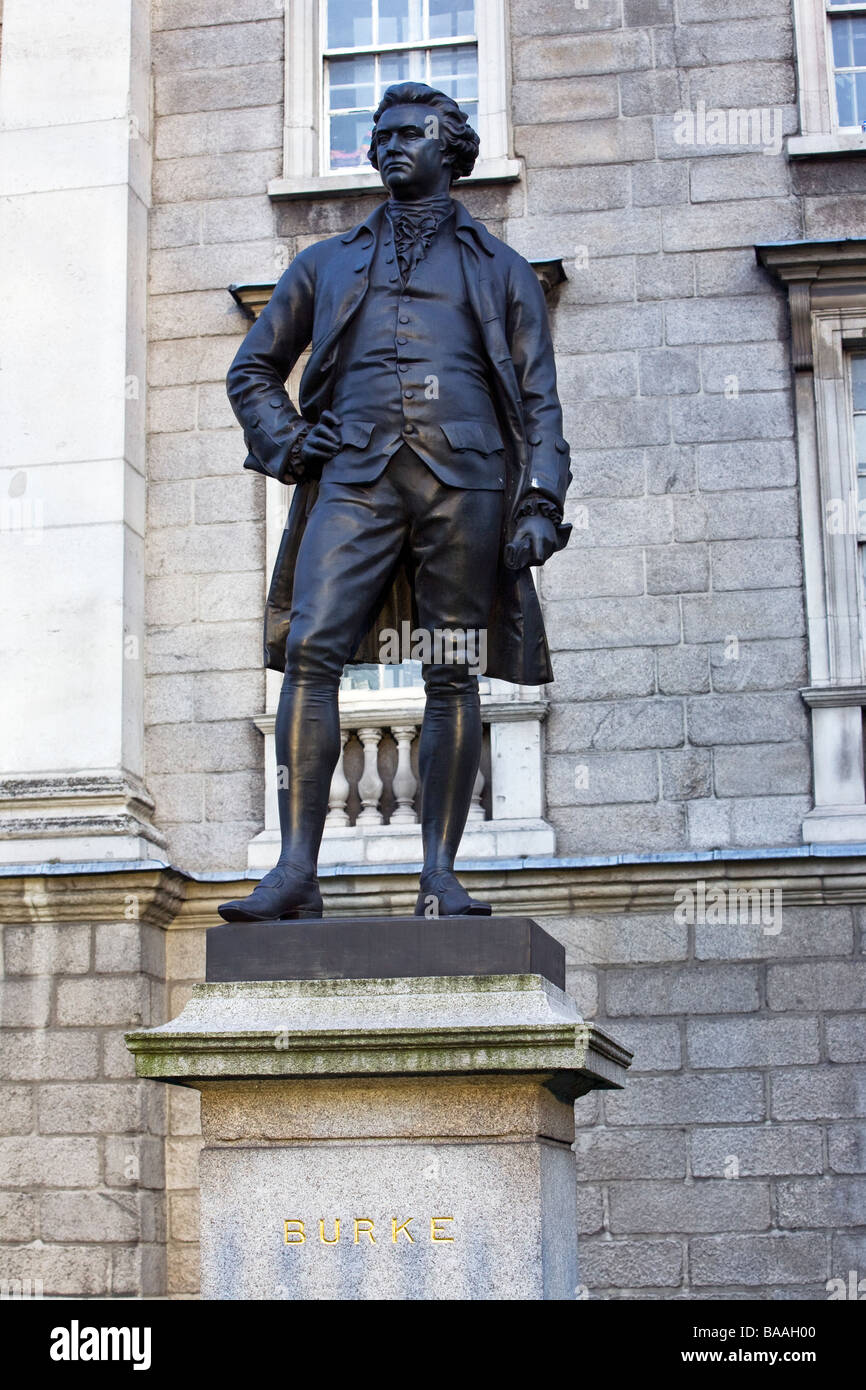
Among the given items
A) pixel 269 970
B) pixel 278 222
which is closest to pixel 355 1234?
pixel 269 970

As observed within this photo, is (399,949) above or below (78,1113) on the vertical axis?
below

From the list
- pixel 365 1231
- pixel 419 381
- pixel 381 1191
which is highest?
pixel 419 381

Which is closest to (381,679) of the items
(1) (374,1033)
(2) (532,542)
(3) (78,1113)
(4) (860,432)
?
(3) (78,1113)

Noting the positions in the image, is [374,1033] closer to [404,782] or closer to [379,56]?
[404,782]

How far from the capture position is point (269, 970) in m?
5.88

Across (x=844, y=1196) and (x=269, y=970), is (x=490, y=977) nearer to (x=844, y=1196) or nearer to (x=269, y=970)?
(x=269, y=970)

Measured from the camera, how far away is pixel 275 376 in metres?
6.74

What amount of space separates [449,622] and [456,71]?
7580 millimetres

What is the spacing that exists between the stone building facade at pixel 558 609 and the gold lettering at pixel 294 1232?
563cm

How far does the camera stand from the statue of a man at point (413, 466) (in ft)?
20.5

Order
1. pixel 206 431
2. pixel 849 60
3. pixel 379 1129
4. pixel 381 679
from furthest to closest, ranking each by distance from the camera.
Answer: pixel 849 60 < pixel 206 431 < pixel 381 679 < pixel 379 1129
